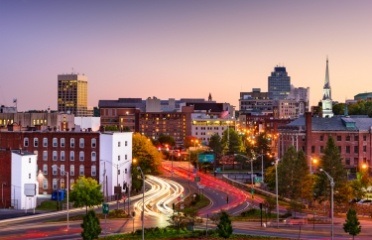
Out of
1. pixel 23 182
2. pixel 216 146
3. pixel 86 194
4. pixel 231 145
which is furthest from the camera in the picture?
pixel 231 145

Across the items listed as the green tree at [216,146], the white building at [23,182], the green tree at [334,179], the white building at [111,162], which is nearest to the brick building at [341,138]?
the green tree at [216,146]

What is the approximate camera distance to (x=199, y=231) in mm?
63500

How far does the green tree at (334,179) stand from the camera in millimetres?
87000

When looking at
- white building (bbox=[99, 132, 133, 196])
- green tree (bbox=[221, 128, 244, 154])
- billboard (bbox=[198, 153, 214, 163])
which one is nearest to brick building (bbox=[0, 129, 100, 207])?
white building (bbox=[99, 132, 133, 196])

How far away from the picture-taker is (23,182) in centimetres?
9269

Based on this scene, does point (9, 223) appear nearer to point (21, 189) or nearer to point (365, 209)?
point (21, 189)

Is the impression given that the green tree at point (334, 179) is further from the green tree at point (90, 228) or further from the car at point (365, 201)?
the green tree at point (90, 228)

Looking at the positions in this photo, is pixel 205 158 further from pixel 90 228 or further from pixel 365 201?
pixel 90 228

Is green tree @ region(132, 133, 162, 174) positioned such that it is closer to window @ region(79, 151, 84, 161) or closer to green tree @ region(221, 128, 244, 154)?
window @ region(79, 151, 84, 161)

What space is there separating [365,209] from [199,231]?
31527 millimetres

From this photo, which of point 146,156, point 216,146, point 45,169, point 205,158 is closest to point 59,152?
point 45,169

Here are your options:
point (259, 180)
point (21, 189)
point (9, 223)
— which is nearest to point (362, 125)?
point (259, 180)

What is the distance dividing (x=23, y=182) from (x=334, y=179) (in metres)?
42.9

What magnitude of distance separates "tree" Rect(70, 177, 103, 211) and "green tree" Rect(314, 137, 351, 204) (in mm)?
29618
